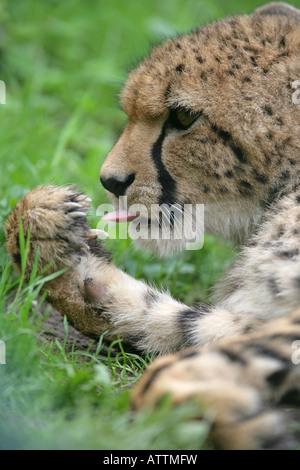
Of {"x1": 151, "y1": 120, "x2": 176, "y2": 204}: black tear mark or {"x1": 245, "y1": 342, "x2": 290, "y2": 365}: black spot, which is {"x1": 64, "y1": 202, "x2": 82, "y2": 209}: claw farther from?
{"x1": 245, "y1": 342, "x2": 290, "y2": 365}: black spot

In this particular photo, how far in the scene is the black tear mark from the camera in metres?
3.29

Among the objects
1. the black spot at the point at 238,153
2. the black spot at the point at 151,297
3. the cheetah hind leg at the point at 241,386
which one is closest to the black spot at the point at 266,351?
the cheetah hind leg at the point at 241,386

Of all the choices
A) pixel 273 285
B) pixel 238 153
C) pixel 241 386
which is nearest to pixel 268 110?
pixel 238 153

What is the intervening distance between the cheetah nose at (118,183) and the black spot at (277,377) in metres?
1.40

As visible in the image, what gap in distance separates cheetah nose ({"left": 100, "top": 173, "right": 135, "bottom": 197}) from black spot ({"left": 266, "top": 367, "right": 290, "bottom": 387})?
1.40 meters

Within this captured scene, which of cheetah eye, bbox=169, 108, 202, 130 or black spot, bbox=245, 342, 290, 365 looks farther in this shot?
cheetah eye, bbox=169, 108, 202, 130

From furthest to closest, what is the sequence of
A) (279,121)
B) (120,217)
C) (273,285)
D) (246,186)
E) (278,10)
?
1. (278,10)
2. (120,217)
3. (246,186)
4. (279,121)
5. (273,285)

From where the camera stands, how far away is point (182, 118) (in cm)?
329

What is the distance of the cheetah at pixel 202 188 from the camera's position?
9.66 ft

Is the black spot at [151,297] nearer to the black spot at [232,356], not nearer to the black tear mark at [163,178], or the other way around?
the black tear mark at [163,178]

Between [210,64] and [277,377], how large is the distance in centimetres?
166

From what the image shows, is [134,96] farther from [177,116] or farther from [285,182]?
[285,182]

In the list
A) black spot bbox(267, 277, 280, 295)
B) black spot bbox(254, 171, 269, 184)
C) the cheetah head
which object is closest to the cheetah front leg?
the cheetah head

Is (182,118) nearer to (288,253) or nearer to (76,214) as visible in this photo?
(76,214)
